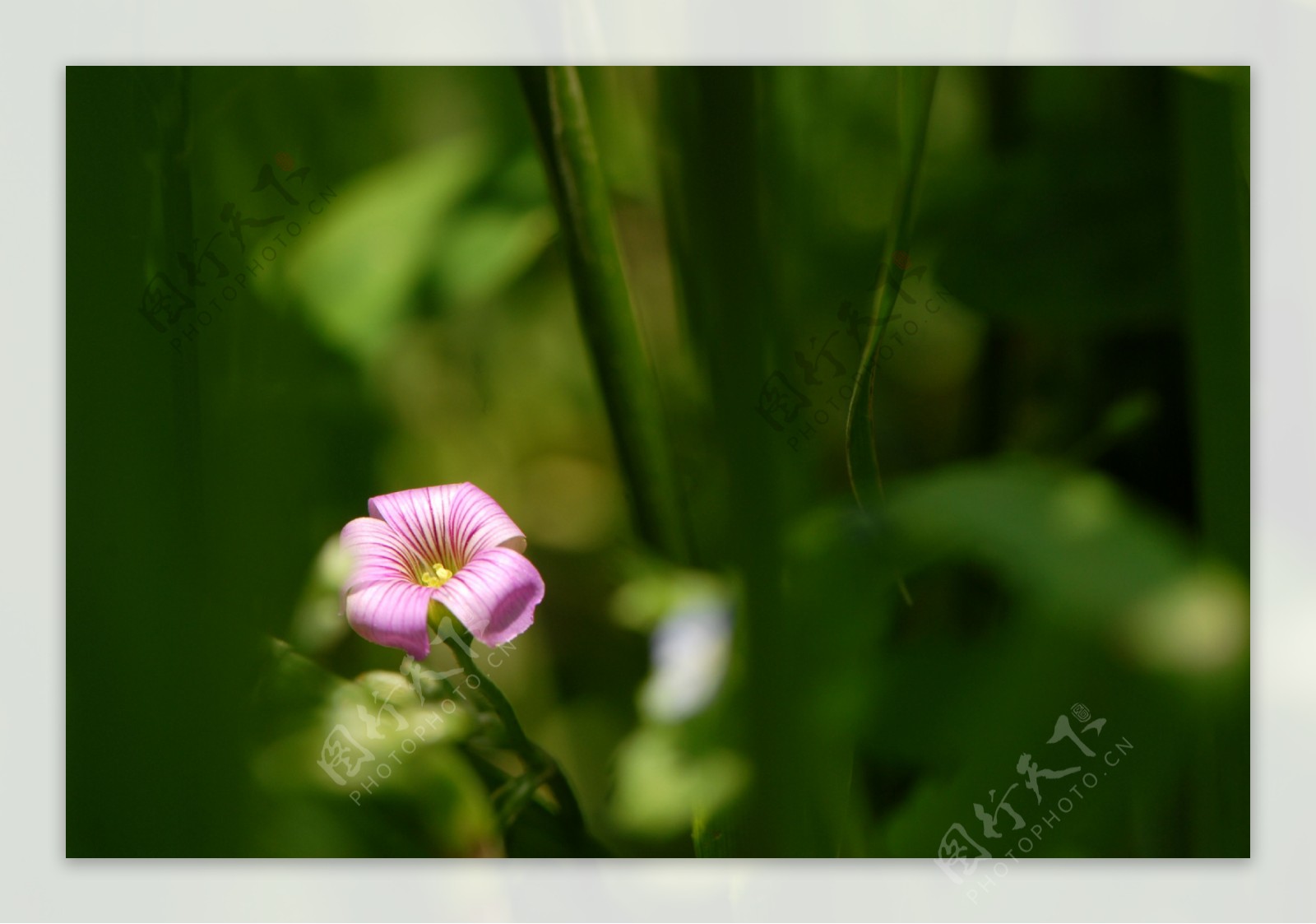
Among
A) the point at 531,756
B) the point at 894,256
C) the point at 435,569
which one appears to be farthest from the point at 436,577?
the point at 894,256

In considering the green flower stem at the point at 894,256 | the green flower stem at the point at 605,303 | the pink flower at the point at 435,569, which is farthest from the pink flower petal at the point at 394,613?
the green flower stem at the point at 894,256

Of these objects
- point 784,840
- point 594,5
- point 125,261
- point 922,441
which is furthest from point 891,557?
point 125,261

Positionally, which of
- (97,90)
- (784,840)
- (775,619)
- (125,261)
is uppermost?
(97,90)

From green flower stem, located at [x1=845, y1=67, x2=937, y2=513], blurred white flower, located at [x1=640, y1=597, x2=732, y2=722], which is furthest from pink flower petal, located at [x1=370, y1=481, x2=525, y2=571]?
green flower stem, located at [x1=845, y1=67, x2=937, y2=513]

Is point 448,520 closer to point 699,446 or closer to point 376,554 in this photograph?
point 376,554

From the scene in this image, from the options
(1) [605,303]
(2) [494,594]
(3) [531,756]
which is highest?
(1) [605,303]

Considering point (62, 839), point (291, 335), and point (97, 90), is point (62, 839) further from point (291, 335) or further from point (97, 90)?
point (97, 90)

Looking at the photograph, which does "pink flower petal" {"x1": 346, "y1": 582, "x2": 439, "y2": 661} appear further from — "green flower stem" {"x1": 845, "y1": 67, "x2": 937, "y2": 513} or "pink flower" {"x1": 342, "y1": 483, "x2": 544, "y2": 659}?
"green flower stem" {"x1": 845, "y1": 67, "x2": 937, "y2": 513}
